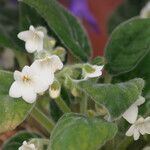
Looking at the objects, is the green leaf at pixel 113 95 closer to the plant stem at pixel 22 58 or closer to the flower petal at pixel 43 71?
the flower petal at pixel 43 71

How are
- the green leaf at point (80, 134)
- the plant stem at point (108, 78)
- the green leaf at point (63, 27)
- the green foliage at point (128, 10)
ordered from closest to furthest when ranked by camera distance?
the green leaf at point (80, 134) → the green leaf at point (63, 27) → the plant stem at point (108, 78) → the green foliage at point (128, 10)

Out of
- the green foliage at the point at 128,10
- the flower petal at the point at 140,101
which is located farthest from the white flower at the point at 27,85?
the green foliage at the point at 128,10

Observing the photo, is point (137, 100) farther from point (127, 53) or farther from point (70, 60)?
point (70, 60)

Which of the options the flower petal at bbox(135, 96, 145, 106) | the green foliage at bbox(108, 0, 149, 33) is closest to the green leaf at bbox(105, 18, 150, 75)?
the flower petal at bbox(135, 96, 145, 106)

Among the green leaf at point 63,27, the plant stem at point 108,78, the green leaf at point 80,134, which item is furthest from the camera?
the plant stem at point 108,78

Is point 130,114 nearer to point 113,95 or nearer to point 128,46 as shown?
point 113,95

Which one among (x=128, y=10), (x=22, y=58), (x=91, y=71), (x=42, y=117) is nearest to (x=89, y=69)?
(x=91, y=71)

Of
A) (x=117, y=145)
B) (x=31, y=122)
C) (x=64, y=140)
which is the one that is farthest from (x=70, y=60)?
(x=64, y=140)

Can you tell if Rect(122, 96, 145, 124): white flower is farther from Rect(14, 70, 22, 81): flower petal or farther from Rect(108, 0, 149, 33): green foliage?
Rect(108, 0, 149, 33): green foliage
